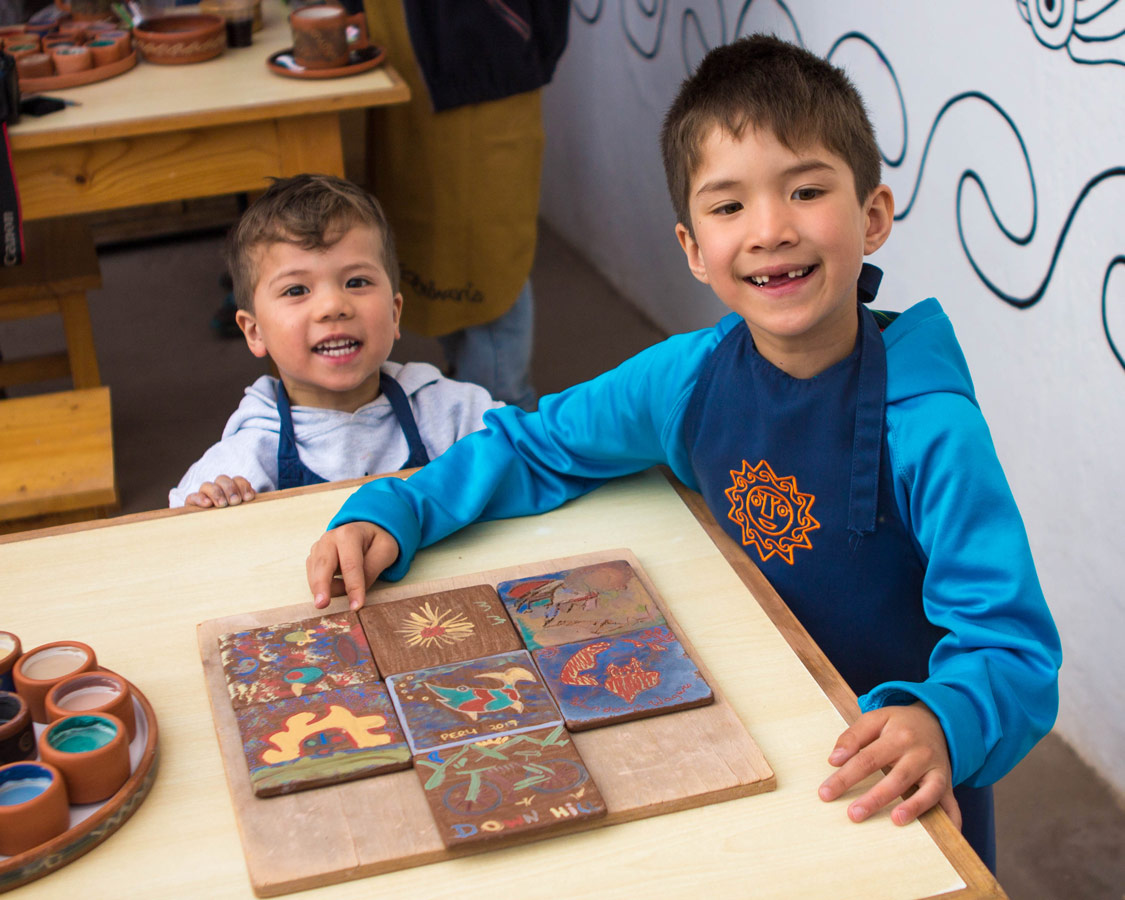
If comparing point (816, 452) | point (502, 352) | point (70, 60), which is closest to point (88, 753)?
point (816, 452)

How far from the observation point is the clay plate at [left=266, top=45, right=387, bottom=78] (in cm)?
228

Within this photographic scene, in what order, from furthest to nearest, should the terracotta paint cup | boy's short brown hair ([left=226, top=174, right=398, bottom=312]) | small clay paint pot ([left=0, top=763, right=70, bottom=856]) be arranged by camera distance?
the terracotta paint cup < boy's short brown hair ([left=226, top=174, right=398, bottom=312]) < small clay paint pot ([left=0, top=763, right=70, bottom=856])

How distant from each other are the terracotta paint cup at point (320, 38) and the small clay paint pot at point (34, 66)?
481 millimetres

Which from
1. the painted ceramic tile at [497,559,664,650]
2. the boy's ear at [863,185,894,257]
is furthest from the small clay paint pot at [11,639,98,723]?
the boy's ear at [863,185,894,257]

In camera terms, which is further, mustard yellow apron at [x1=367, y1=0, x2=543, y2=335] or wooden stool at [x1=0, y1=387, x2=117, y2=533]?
mustard yellow apron at [x1=367, y1=0, x2=543, y2=335]

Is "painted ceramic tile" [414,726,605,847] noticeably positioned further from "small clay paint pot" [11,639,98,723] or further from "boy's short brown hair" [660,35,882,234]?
"boy's short brown hair" [660,35,882,234]

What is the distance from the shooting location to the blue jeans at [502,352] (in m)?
2.73

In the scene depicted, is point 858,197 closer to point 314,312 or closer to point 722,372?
point 722,372

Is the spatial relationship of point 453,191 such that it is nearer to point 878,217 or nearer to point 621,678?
point 878,217

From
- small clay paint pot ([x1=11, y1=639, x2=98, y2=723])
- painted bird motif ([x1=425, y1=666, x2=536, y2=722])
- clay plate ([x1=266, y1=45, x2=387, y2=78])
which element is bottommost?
painted bird motif ([x1=425, y1=666, x2=536, y2=722])

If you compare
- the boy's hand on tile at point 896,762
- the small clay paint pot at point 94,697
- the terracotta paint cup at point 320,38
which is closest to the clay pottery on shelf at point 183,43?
the terracotta paint cup at point 320,38

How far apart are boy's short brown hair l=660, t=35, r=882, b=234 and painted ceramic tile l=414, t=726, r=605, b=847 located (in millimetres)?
575

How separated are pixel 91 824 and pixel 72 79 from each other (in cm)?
188

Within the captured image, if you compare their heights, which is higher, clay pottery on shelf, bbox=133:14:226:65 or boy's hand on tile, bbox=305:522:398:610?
clay pottery on shelf, bbox=133:14:226:65
